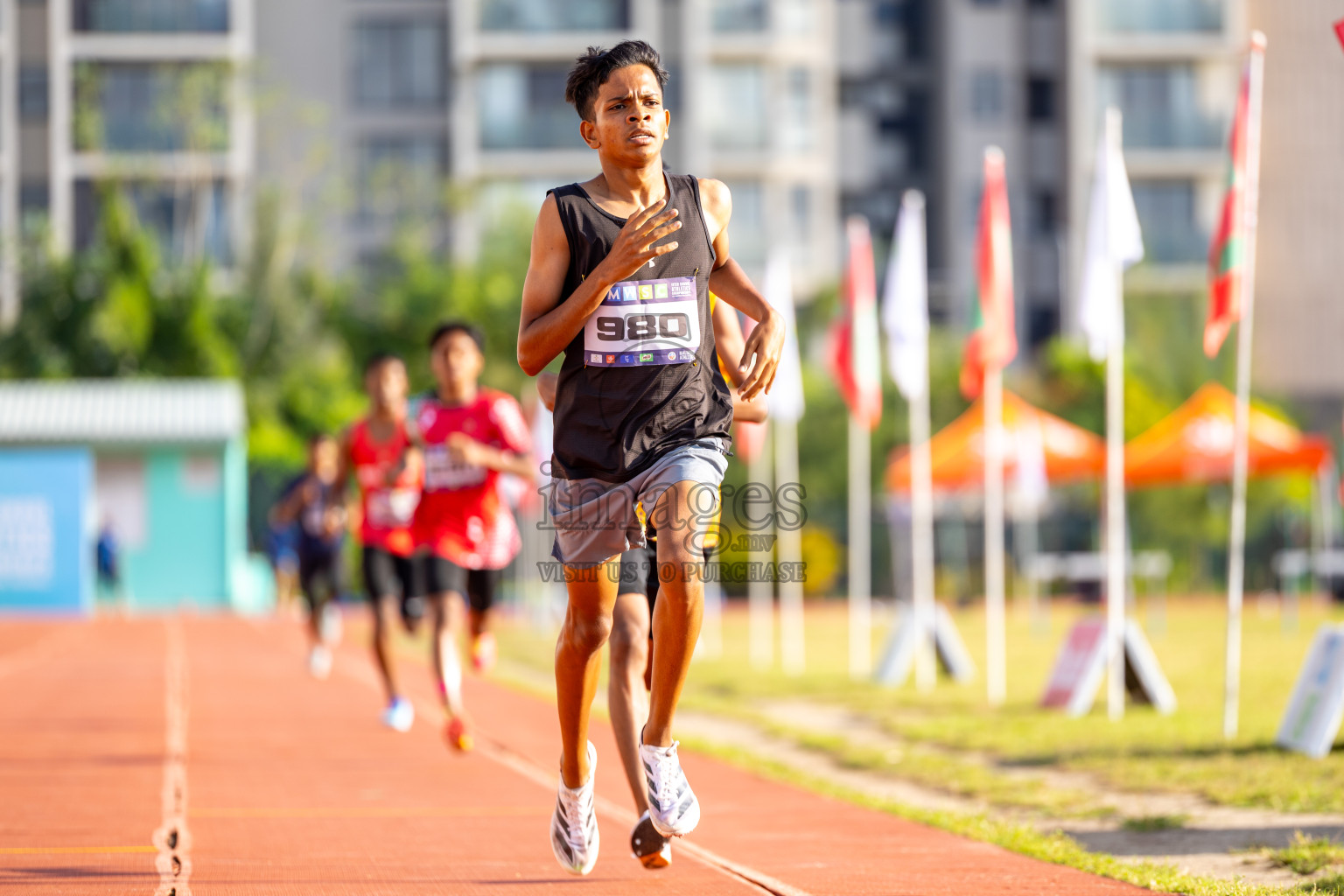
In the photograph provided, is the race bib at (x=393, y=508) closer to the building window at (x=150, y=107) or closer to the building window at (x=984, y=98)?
the building window at (x=150, y=107)

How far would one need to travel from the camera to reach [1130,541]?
117ft

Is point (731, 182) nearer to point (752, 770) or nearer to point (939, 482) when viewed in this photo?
point (939, 482)

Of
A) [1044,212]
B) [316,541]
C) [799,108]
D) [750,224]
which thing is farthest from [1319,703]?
[799,108]

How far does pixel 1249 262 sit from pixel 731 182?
44.0 m

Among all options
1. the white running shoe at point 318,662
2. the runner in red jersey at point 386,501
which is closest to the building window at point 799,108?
the white running shoe at point 318,662

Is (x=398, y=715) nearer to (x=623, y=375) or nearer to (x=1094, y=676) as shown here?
(x=1094, y=676)

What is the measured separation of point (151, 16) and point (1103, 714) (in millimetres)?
44049

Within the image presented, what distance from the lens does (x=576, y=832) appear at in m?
5.19

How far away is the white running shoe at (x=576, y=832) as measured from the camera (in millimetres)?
5180

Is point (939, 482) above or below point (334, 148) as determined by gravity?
below

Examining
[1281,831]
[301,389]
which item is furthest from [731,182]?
[1281,831]

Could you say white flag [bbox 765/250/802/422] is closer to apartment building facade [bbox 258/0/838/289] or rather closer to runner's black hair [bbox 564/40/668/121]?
runner's black hair [bbox 564/40/668/121]

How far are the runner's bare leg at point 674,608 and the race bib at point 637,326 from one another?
416 millimetres

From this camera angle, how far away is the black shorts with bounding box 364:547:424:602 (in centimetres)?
1010
